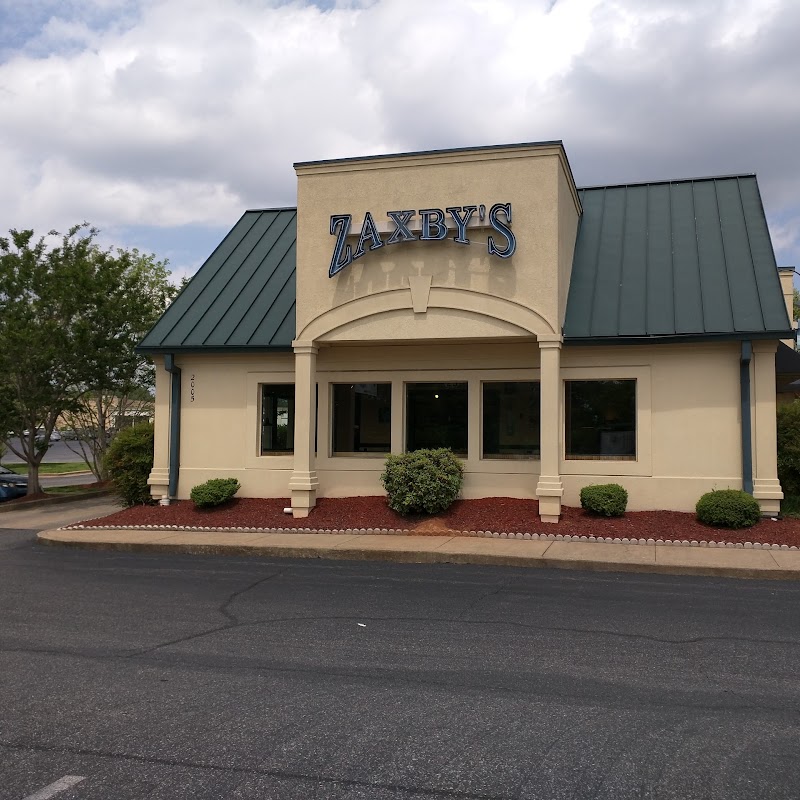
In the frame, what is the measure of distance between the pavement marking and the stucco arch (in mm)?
11311

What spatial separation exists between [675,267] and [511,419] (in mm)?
4471

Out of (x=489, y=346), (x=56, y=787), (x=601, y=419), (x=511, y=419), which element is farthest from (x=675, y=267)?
(x=56, y=787)

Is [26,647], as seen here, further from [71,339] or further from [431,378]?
[71,339]

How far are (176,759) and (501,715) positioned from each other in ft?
7.09

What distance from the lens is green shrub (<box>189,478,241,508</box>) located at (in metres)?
16.1

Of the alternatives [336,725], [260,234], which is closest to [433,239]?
[260,234]

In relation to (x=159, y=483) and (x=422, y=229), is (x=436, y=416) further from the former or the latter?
(x=159, y=483)

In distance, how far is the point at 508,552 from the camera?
1205 centimetres

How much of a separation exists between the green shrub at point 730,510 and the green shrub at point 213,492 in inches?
356

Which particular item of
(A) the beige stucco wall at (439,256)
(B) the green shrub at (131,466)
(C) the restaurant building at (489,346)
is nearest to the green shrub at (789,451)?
(C) the restaurant building at (489,346)

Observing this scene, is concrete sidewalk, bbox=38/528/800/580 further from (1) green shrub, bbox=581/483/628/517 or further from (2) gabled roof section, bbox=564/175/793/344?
(2) gabled roof section, bbox=564/175/793/344

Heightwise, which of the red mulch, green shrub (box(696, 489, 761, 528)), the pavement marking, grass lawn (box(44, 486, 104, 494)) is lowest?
the pavement marking

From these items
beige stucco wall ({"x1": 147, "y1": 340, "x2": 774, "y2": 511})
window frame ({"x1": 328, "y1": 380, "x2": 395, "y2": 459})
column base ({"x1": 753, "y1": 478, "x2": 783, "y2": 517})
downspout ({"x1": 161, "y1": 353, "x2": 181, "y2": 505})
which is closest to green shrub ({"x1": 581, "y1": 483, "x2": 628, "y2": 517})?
beige stucco wall ({"x1": 147, "y1": 340, "x2": 774, "y2": 511})

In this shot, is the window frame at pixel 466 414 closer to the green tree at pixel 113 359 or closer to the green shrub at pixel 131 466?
the green shrub at pixel 131 466
